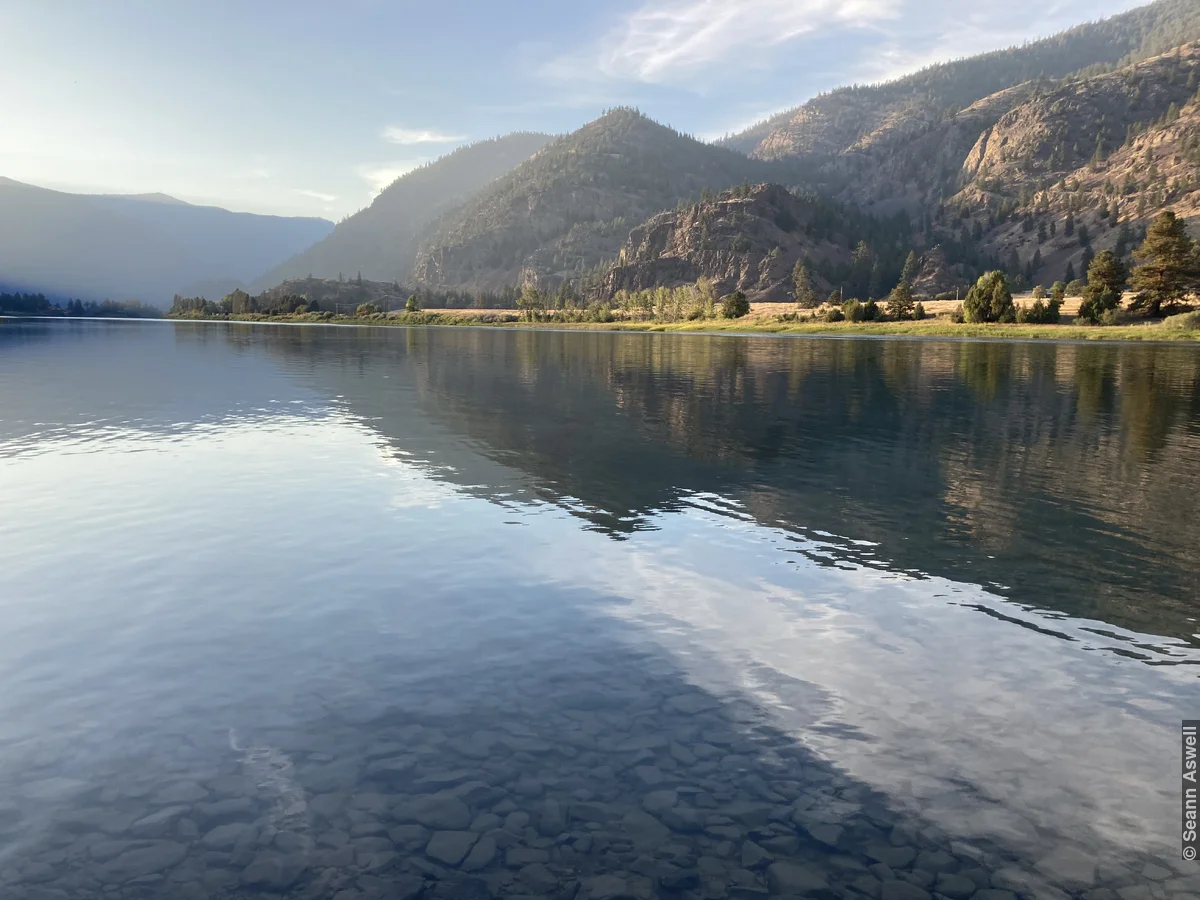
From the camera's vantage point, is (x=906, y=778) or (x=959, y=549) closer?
(x=906, y=778)

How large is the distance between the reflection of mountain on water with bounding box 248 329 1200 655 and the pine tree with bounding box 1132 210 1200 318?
308ft

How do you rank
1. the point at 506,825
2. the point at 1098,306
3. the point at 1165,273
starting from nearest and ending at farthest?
the point at 506,825, the point at 1165,273, the point at 1098,306

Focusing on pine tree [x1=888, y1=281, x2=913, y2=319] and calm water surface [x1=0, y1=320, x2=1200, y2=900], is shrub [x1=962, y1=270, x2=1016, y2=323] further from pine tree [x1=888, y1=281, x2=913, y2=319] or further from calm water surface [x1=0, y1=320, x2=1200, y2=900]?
calm water surface [x1=0, y1=320, x2=1200, y2=900]

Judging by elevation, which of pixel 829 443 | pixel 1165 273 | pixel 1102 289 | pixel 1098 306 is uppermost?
pixel 1165 273

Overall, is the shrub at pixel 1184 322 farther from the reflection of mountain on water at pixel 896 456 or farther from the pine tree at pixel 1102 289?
the reflection of mountain on water at pixel 896 456

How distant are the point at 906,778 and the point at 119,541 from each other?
22071 millimetres

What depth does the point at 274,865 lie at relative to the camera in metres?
9.36

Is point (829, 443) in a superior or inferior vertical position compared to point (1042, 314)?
inferior

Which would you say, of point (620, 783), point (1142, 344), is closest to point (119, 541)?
point (620, 783)

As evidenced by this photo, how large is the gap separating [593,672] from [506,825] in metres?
4.74

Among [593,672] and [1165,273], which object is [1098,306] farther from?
[593,672]

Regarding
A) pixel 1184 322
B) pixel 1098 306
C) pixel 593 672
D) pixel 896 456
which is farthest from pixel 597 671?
pixel 1098 306

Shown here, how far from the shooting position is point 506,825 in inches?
398

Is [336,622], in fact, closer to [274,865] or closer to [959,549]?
[274,865]
